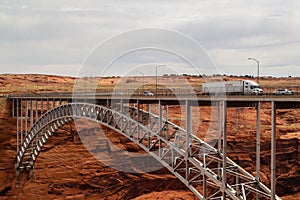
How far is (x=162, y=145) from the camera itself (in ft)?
131

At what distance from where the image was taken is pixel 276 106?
54.6 feet

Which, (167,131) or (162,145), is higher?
(167,131)

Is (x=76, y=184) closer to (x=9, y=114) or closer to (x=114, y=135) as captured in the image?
(x=114, y=135)

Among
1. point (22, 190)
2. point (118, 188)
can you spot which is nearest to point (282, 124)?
point (118, 188)

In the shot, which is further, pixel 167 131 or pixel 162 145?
pixel 162 145

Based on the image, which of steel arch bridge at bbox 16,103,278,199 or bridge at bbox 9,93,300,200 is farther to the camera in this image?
steel arch bridge at bbox 16,103,278,199

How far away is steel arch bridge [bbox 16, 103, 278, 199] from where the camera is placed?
67.8 feet

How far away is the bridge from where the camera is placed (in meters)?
18.5

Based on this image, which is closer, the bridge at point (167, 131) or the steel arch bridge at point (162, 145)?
the bridge at point (167, 131)

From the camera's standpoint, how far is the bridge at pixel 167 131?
18484mm

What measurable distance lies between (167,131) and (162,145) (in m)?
16.0

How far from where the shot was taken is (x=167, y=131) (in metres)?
24.1

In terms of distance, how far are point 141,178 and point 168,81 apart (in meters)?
41.9

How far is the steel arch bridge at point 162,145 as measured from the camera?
67.8 feet
